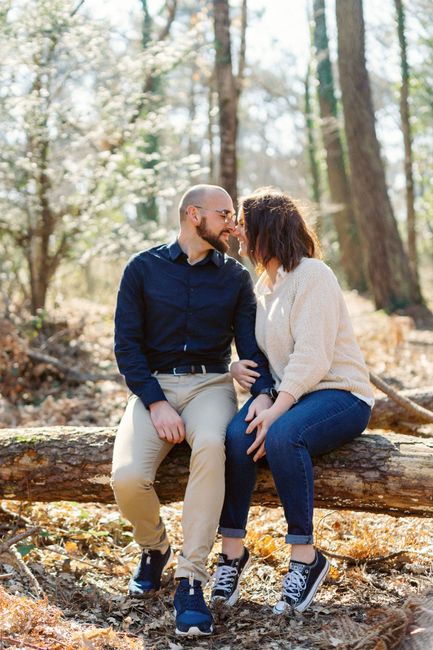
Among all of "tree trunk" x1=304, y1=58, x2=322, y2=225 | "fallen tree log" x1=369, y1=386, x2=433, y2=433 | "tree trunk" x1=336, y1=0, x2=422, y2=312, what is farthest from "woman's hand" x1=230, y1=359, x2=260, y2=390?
→ "tree trunk" x1=304, y1=58, x2=322, y2=225

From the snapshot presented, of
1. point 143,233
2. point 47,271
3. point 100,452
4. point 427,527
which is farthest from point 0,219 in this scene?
point 427,527

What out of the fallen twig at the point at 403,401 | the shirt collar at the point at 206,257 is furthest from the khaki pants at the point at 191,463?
the fallen twig at the point at 403,401

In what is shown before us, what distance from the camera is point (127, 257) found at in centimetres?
1035

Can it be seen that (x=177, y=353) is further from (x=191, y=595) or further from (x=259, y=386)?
(x=191, y=595)

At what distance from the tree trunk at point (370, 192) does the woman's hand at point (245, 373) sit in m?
9.25

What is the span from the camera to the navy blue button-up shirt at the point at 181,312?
3.85m

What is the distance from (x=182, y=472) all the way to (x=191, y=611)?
758 mm

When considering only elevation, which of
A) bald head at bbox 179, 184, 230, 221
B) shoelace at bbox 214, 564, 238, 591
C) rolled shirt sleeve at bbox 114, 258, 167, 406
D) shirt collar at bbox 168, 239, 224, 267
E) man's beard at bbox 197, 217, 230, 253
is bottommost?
shoelace at bbox 214, 564, 238, 591

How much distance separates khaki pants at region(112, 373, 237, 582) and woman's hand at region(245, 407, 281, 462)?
0.48 feet

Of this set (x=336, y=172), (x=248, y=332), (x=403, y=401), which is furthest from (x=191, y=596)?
(x=336, y=172)

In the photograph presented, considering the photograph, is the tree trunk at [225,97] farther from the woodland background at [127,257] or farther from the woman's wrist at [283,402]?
the woman's wrist at [283,402]

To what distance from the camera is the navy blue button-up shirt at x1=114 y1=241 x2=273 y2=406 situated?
3.85 meters

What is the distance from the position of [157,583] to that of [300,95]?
1963 cm

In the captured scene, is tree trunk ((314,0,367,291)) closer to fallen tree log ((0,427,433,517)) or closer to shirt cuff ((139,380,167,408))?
fallen tree log ((0,427,433,517))
